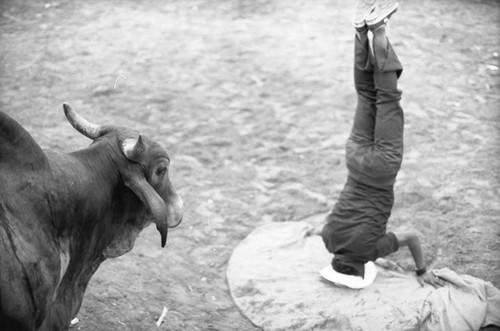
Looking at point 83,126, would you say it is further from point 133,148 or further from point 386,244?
point 386,244

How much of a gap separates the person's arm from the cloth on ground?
54 mm

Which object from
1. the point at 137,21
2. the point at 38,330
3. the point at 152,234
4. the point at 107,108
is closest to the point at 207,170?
the point at 152,234

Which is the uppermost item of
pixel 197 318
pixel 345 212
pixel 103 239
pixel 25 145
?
pixel 25 145

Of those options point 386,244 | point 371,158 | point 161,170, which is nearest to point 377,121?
point 371,158

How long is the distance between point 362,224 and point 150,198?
1.75 m

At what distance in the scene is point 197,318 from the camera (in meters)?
→ 4.59

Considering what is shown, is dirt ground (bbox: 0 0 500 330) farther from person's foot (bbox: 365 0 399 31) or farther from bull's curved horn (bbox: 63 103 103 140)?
person's foot (bbox: 365 0 399 31)

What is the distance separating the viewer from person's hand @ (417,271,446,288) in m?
4.80

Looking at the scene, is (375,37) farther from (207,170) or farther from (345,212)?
(207,170)

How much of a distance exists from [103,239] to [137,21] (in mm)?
5894

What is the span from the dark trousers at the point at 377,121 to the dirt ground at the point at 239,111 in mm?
1029

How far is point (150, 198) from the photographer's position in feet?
11.1

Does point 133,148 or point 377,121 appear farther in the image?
point 377,121

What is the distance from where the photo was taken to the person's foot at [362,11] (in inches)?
171
